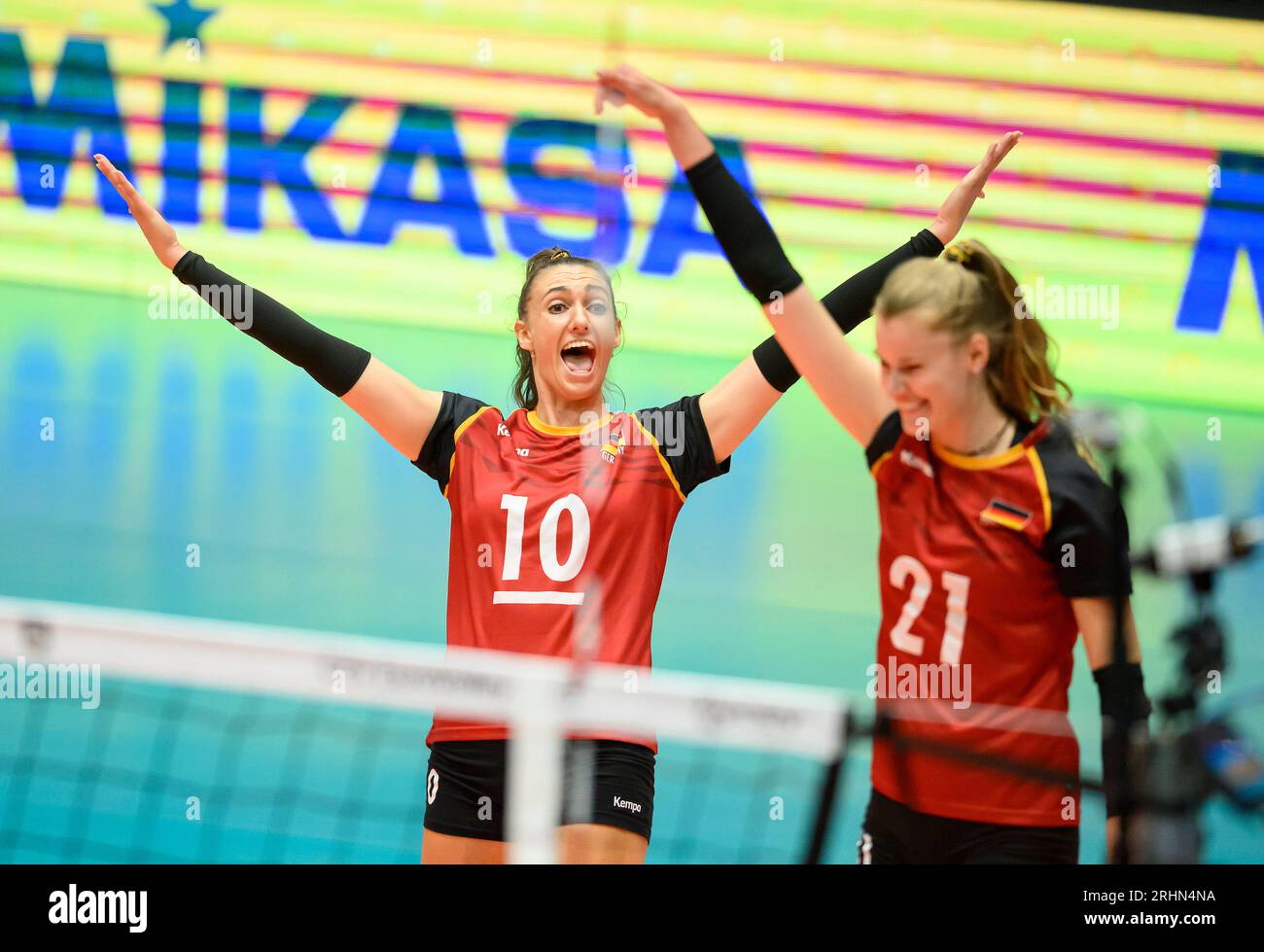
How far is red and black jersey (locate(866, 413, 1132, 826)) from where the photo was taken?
108 inches

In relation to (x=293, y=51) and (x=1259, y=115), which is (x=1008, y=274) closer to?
(x=1259, y=115)

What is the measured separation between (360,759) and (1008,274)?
4.12 m

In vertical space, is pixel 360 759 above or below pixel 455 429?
below

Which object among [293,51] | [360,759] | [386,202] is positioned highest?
[293,51]

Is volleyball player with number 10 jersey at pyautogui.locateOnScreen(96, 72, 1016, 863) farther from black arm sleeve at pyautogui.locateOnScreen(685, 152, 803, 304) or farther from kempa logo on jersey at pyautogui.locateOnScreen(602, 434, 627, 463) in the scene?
black arm sleeve at pyautogui.locateOnScreen(685, 152, 803, 304)

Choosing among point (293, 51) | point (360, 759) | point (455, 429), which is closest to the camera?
point (455, 429)

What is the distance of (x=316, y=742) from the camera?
6.24 meters

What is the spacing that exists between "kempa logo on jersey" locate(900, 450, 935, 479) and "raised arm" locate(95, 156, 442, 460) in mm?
1325

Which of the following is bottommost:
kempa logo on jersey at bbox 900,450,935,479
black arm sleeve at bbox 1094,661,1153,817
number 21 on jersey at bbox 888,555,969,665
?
black arm sleeve at bbox 1094,661,1153,817
